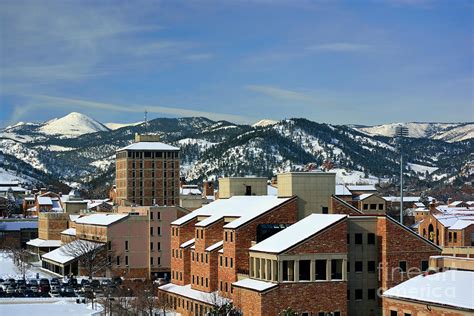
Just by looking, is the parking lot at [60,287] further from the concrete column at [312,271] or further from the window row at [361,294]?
the concrete column at [312,271]

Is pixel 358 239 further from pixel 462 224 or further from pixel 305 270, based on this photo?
pixel 462 224

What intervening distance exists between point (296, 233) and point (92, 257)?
190 ft

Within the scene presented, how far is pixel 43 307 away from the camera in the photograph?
8544cm

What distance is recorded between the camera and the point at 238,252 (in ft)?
231

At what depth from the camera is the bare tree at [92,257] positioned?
115438 millimetres

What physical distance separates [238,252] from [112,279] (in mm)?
Result: 43861

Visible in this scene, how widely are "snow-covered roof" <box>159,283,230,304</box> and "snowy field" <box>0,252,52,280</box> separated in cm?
3918

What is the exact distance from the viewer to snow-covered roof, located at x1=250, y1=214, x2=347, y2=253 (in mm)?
61750

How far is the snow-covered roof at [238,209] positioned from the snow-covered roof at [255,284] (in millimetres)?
6114

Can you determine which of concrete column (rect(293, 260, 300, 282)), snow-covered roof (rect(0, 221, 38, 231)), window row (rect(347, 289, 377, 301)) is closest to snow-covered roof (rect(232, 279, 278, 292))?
concrete column (rect(293, 260, 300, 282))

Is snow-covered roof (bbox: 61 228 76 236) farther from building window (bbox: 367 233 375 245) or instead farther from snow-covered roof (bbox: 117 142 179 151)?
building window (bbox: 367 233 375 245)

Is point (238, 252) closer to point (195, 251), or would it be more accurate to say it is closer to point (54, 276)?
point (195, 251)

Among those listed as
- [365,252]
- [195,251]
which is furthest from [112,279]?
[365,252]

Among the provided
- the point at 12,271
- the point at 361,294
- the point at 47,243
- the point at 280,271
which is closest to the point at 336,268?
the point at 361,294
